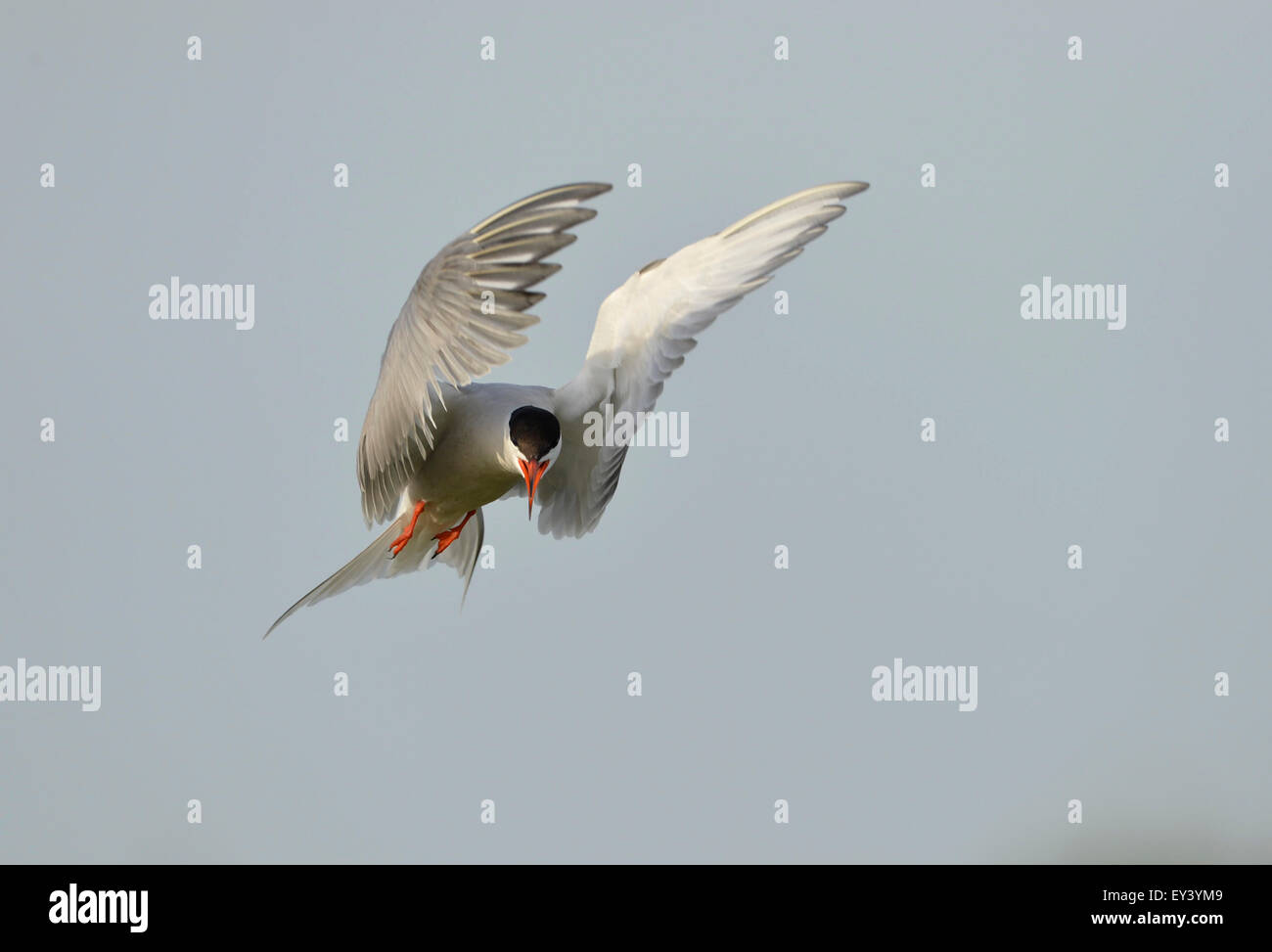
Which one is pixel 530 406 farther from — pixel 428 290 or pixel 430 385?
pixel 428 290

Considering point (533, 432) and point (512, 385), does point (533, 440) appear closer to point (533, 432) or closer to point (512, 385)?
point (533, 432)

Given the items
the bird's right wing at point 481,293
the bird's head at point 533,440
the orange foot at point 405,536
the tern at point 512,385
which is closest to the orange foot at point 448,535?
the tern at point 512,385

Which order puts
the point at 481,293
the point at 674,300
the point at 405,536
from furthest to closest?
the point at 405,536 < the point at 674,300 < the point at 481,293

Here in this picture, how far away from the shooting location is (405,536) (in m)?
8.41

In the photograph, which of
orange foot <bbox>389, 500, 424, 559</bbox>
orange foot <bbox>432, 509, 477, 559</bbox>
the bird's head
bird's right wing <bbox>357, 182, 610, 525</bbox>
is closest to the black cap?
the bird's head

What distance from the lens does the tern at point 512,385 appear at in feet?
21.5

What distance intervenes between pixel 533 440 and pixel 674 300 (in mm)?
839

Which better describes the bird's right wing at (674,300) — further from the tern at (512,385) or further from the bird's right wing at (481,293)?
the bird's right wing at (481,293)

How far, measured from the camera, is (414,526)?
8453 mm

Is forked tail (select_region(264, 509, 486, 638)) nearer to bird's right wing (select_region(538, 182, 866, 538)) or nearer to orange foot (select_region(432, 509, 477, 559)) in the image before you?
orange foot (select_region(432, 509, 477, 559))

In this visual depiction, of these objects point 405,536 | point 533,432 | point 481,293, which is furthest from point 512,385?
point 481,293

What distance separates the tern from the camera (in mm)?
6559

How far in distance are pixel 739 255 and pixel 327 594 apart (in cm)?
255
